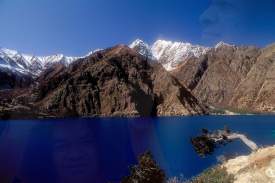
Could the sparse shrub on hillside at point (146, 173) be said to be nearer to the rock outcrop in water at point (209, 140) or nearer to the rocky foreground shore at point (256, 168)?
the rock outcrop in water at point (209, 140)

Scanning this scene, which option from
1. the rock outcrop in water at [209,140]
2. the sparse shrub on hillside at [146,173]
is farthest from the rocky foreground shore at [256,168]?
the sparse shrub on hillside at [146,173]

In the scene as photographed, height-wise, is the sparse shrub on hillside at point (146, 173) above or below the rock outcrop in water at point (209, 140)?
below

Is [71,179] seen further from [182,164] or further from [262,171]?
[262,171]

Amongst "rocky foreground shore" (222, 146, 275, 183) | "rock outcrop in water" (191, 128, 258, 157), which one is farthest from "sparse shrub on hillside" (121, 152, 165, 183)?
"rocky foreground shore" (222, 146, 275, 183)

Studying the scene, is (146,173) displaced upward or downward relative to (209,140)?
downward

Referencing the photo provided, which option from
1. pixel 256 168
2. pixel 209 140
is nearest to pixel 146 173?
pixel 209 140

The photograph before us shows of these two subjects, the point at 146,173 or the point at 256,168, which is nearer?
the point at 256,168

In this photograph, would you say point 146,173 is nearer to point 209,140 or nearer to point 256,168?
point 209,140

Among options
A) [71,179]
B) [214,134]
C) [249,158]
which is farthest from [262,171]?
[71,179]

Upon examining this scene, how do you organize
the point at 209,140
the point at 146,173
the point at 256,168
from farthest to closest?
the point at 209,140 < the point at 146,173 < the point at 256,168

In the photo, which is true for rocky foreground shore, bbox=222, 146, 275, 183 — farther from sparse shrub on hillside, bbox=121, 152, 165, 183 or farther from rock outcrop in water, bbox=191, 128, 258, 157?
sparse shrub on hillside, bbox=121, 152, 165, 183

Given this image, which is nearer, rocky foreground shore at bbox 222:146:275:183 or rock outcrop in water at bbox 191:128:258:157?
rocky foreground shore at bbox 222:146:275:183

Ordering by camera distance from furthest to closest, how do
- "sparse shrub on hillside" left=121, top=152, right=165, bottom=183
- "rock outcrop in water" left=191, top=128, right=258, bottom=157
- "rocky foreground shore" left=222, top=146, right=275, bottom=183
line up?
"sparse shrub on hillside" left=121, top=152, right=165, bottom=183
"rock outcrop in water" left=191, top=128, right=258, bottom=157
"rocky foreground shore" left=222, top=146, right=275, bottom=183
